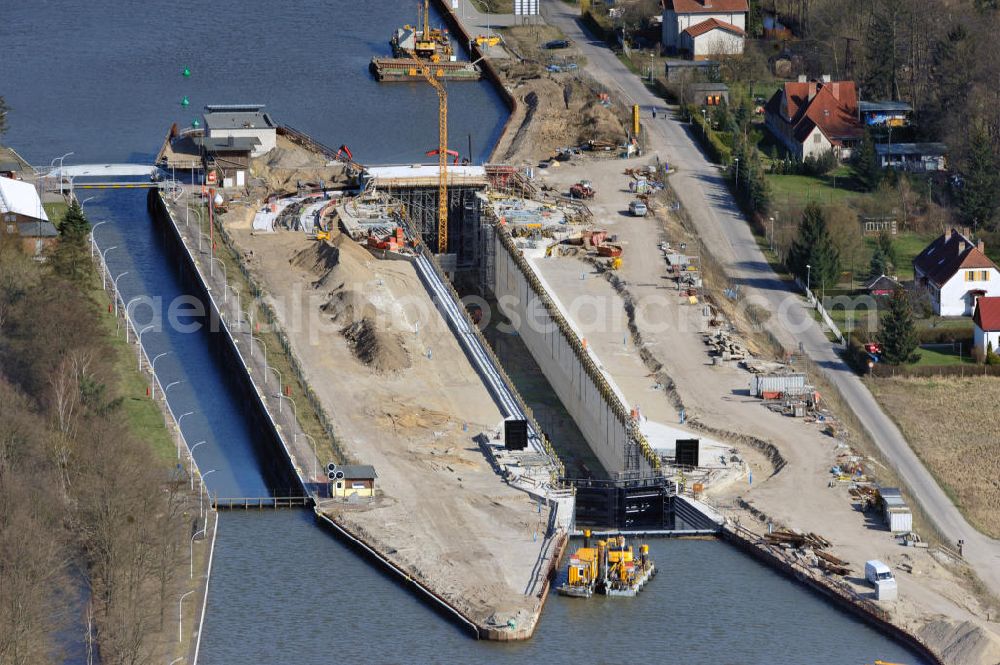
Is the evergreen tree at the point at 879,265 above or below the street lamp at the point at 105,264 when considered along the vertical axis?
above

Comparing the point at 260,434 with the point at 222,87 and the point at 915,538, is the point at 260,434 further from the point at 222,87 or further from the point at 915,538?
the point at 222,87

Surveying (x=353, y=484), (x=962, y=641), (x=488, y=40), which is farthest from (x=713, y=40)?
(x=962, y=641)

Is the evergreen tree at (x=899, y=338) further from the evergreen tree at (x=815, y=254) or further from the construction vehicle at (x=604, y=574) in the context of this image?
the construction vehicle at (x=604, y=574)

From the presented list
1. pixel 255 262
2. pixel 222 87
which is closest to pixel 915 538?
pixel 255 262

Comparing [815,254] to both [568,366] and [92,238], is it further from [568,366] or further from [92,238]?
[92,238]

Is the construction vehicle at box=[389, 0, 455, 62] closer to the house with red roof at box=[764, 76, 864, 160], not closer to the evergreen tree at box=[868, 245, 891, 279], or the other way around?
the house with red roof at box=[764, 76, 864, 160]

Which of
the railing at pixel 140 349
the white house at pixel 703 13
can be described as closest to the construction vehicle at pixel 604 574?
the railing at pixel 140 349

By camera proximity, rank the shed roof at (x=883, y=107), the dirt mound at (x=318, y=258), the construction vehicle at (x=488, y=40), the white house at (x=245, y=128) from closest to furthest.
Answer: the dirt mound at (x=318, y=258), the white house at (x=245, y=128), the shed roof at (x=883, y=107), the construction vehicle at (x=488, y=40)
